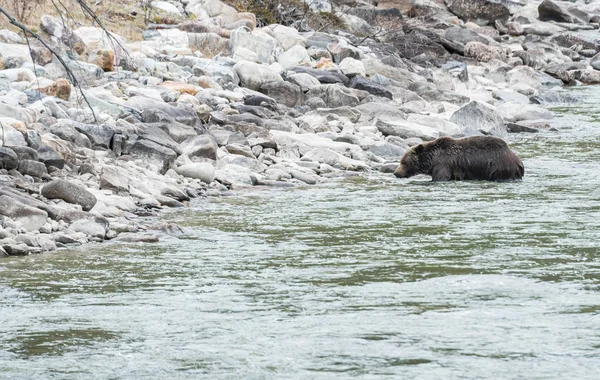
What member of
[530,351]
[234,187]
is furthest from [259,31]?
[530,351]

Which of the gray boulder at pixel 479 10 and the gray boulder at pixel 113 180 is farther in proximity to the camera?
the gray boulder at pixel 479 10

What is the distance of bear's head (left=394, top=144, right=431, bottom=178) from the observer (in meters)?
14.5

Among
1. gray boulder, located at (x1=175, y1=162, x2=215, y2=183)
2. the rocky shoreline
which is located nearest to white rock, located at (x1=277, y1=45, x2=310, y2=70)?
the rocky shoreline

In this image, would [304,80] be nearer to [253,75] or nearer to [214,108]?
[253,75]

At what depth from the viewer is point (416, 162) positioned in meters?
14.6

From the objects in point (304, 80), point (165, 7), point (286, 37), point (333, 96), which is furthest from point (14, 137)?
point (165, 7)

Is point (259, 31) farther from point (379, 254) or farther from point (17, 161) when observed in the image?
point (379, 254)

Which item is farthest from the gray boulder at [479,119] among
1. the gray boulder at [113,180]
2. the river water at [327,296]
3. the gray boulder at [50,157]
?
the gray boulder at [50,157]

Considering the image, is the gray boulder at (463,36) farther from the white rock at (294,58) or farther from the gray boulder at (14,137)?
the gray boulder at (14,137)

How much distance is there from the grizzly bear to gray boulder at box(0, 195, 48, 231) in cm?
598

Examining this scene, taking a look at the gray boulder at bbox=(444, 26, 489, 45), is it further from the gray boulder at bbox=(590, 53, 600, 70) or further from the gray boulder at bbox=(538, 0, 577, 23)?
the gray boulder at bbox=(538, 0, 577, 23)

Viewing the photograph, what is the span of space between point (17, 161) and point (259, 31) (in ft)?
43.8

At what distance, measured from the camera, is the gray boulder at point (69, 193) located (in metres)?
11.1

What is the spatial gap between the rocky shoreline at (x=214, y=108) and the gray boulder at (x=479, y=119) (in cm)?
4
